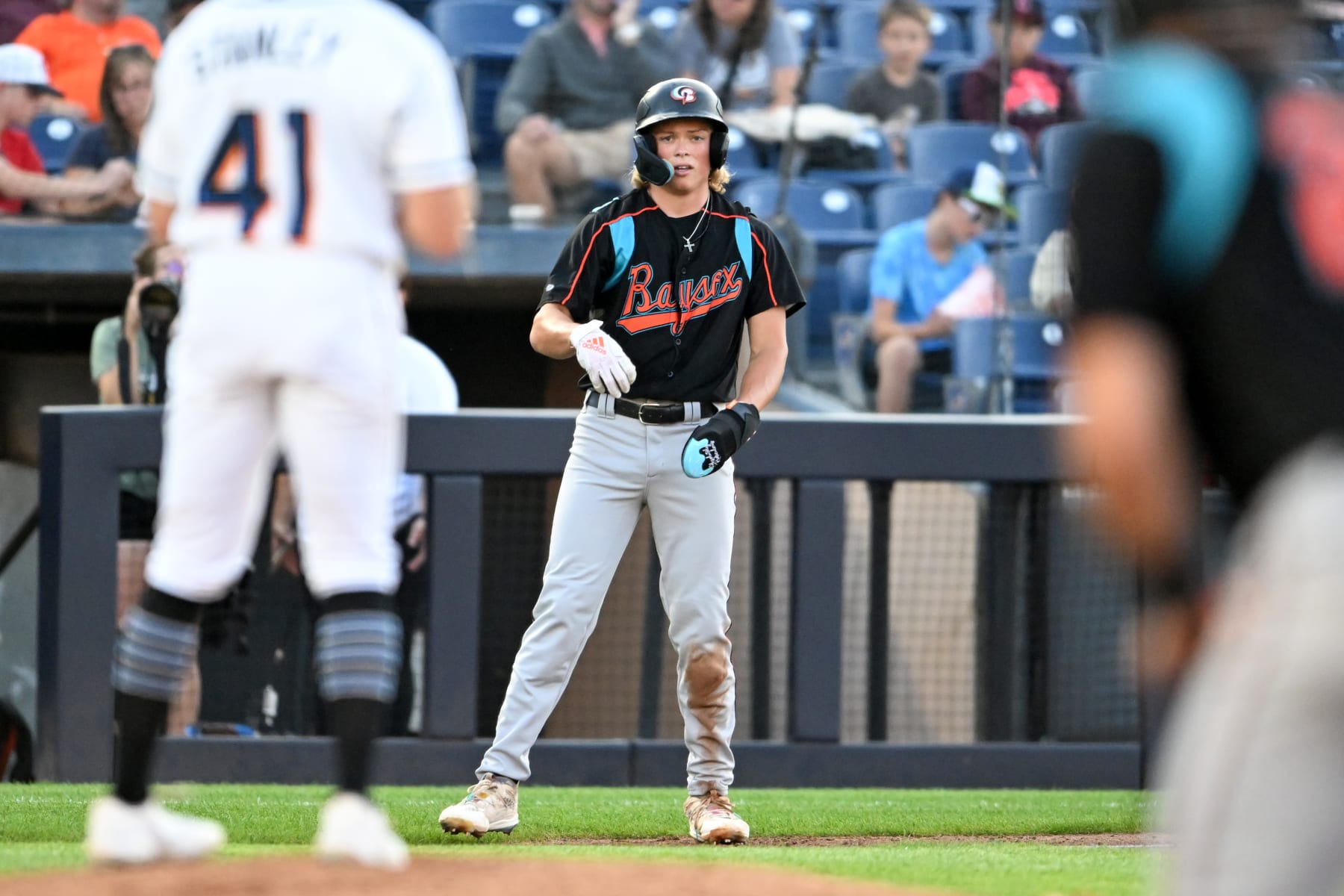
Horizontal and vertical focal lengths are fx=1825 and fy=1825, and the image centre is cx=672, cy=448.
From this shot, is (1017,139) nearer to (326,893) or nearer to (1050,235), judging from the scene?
(1050,235)

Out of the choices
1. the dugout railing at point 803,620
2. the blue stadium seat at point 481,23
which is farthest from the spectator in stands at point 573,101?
the dugout railing at point 803,620

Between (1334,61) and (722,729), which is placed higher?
(1334,61)

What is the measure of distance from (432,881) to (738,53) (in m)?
7.34

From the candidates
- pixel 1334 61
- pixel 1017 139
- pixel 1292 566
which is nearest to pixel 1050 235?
pixel 1017 139

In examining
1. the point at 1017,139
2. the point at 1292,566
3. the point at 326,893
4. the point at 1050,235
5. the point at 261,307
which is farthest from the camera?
the point at 1017,139

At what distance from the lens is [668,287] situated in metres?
5.38

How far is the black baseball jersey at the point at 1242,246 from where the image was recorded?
200cm

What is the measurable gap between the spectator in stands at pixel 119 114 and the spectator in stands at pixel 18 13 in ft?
3.76

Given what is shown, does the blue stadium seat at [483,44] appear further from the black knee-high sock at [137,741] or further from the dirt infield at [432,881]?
the dirt infield at [432,881]

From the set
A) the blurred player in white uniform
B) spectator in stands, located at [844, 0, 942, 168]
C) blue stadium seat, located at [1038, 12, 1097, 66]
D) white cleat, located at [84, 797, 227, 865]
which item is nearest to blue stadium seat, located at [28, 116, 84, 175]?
spectator in stands, located at [844, 0, 942, 168]

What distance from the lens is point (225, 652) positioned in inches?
292

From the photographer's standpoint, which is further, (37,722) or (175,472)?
(37,722)

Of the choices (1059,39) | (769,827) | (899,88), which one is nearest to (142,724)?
(769,827)

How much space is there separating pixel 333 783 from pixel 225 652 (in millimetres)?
699
